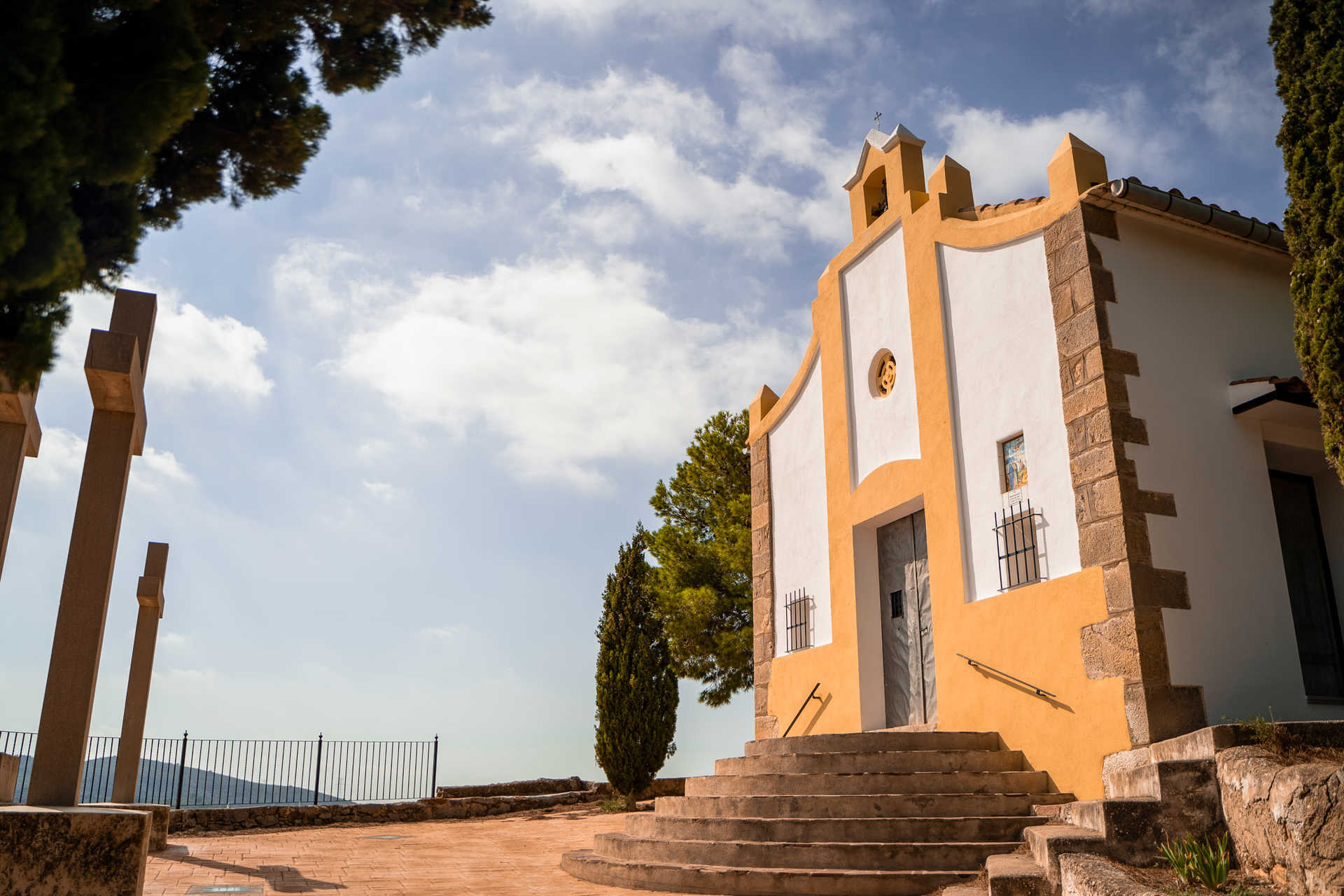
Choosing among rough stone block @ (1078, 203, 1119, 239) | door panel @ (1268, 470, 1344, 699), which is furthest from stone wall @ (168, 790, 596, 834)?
rough stone block @ (1078, 203, 1119, 239)

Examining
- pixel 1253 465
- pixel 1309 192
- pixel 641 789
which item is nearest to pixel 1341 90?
pixel 1309 192

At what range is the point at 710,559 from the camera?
1889 cm

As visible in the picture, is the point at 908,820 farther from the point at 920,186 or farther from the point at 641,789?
the point at 641,789

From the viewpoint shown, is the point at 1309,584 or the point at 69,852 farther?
the point at 1309,584

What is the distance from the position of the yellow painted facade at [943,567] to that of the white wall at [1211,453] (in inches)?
27.6

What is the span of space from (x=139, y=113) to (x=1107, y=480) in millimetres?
6990

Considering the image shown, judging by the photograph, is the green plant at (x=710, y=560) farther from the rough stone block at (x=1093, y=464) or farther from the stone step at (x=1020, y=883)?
the stone step at (x=1020, y=883)

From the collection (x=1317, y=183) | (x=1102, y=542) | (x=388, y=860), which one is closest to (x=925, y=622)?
(x=1102, y=542)

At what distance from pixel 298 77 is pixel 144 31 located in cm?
94

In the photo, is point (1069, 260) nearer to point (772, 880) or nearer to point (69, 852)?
point (772, 880)

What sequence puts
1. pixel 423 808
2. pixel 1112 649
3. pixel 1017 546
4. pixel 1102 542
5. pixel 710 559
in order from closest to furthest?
pixel 1112 649
pixel 1102 542
pixel 1017 546
pixel 423 808
pixel 710 559

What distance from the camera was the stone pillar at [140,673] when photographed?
30.3 ft

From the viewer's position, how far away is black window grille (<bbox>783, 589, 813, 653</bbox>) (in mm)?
11477

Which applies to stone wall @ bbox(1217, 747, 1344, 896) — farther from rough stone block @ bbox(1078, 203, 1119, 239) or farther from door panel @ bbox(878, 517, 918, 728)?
rough stone block @ bbox(1078, 203, 1119, 239)
